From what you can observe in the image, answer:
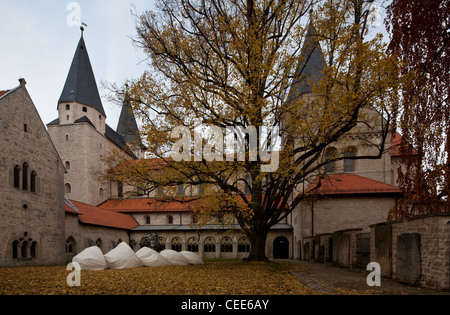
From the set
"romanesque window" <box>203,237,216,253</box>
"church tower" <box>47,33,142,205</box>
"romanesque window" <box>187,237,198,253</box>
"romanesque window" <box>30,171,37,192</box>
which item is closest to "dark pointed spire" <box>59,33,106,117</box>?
"church tower" <box>47,33,142,205</box>

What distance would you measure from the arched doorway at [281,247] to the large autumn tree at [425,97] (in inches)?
791

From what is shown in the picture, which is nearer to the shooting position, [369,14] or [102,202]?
[369,14]

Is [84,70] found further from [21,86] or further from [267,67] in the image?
[267,67]

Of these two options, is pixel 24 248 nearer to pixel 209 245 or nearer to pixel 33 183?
pixel 33 183

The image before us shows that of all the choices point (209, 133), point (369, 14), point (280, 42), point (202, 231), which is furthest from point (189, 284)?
point (202, 231)

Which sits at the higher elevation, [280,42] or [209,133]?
[280,42]

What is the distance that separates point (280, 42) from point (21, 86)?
14.8 meters

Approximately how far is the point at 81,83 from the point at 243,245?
28293 mm

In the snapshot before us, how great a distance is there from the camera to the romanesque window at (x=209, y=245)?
3550cm

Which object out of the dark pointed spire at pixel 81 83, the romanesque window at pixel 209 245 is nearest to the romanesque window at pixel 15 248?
the romanesque window at pixel 209 245

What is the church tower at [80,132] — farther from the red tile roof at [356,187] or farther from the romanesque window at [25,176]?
the red tile roof at [356,187]

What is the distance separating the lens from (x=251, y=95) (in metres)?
13.4

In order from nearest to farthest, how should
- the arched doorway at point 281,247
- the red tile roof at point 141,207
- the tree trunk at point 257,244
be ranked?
1. the tree trunk at point 257,244
2. the arched doorway at point 281,247
3. the red tile roof at point 141,207

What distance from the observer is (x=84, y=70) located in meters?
42.7
